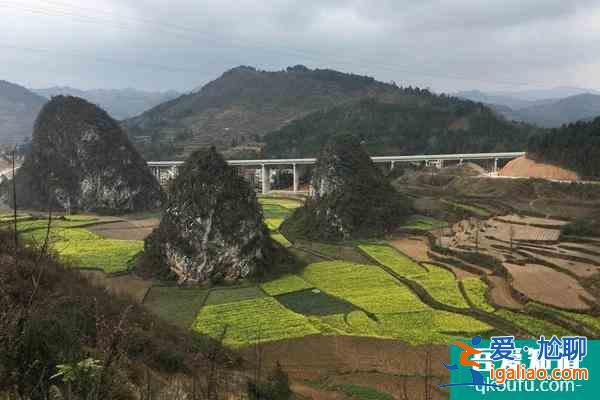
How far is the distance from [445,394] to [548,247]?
22402 mm

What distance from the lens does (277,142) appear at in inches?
4240

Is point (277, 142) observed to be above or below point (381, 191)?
above

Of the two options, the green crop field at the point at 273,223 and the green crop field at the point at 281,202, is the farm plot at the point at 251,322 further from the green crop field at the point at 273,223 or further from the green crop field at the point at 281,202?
the green crop field at the point at 281,202

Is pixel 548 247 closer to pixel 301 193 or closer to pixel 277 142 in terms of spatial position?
pixel 301 193

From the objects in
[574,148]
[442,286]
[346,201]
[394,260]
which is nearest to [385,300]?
[442,286]

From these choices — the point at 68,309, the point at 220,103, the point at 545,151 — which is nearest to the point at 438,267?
the point at 68,309

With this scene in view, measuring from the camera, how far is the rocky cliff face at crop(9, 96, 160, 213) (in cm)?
6150

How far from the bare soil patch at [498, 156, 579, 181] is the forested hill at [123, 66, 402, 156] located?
Answer: 72430mm

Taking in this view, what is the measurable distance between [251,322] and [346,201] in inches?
939

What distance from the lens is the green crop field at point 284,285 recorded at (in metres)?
26.7

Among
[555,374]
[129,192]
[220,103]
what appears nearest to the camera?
[555,374]

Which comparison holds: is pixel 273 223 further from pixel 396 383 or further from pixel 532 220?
pixel 396 383

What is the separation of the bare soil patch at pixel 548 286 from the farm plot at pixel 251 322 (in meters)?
12.3

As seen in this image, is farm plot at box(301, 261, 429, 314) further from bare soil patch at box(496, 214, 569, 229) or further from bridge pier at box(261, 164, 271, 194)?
bridge pier at box(261, 164, 271, 194)
